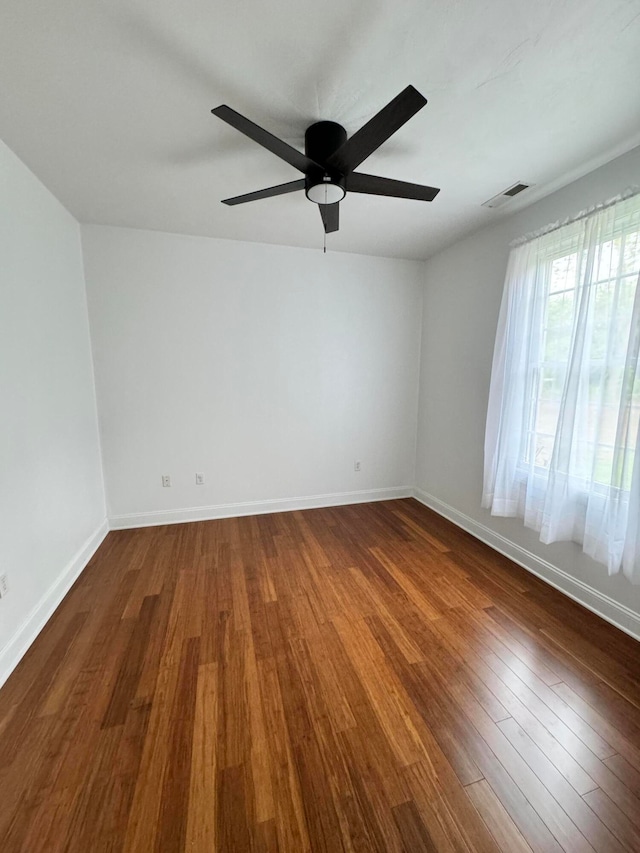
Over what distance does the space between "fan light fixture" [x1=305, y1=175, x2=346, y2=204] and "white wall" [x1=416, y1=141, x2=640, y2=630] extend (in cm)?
157

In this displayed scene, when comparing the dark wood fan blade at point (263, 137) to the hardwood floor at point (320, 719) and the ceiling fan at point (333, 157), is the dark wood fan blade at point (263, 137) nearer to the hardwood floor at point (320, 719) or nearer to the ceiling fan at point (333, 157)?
the ceiling fan at point (333, 157)

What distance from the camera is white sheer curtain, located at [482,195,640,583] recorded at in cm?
175

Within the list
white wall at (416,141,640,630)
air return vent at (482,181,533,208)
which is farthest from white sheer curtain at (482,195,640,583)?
air return vent at (482,181,533,208)

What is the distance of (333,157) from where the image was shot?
1428mm

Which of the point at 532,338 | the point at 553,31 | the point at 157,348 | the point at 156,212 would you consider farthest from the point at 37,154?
the point at 532,338

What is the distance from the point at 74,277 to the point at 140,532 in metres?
2.19

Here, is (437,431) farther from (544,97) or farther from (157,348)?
(157,348)

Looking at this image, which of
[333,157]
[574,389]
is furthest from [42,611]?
[574,389]

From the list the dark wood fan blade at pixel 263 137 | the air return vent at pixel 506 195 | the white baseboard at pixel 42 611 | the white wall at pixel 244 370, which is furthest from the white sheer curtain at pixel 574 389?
the white baseboard at pixel 42 611

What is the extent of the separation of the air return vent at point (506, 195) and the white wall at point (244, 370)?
125 cm

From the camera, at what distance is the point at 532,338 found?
229cm

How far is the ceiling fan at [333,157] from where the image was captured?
1235mm

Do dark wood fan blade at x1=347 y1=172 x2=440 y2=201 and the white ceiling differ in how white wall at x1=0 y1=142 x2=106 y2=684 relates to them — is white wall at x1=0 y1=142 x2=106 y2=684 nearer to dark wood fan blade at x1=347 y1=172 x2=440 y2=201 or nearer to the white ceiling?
the white ceiling

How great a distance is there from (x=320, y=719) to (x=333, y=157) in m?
2.36
